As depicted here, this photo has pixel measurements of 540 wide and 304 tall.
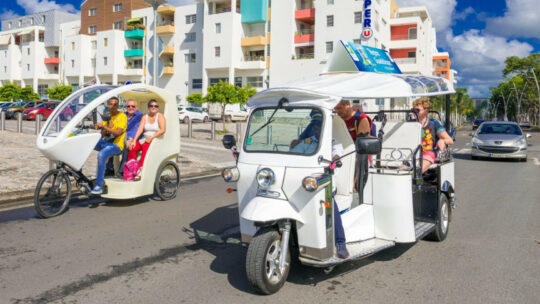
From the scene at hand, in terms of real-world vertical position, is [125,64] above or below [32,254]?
above

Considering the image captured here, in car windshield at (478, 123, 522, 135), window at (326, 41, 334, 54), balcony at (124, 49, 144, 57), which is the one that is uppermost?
balcony at (124, 49, 144, 57)

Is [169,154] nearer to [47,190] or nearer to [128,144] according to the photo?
[128,144]

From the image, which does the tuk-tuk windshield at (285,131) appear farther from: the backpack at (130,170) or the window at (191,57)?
the window at (191,57)

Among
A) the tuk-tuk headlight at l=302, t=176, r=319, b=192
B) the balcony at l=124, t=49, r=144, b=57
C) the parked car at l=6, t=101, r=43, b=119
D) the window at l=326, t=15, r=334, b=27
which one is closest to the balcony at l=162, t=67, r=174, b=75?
the balcony at l=124, t=49, r=144, b=57

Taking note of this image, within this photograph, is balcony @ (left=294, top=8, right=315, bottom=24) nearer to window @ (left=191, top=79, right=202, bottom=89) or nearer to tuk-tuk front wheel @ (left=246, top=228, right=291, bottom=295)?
window @ (left=191, top=79, right=202, bottom=89)

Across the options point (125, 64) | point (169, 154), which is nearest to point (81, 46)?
point (125, 64)

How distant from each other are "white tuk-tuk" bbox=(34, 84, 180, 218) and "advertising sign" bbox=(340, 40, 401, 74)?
3825mm

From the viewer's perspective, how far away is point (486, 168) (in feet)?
50.2

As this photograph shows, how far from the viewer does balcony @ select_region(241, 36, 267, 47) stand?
51.5 metres

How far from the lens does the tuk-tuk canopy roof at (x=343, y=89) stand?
14.8 ft

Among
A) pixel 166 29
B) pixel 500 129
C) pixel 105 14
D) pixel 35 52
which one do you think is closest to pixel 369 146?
pixel 500 129

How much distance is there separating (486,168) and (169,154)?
10.9 metres

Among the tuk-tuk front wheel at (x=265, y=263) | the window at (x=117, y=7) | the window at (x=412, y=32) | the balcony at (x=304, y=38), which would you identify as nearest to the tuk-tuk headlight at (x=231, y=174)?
the tuk-tuk front wheel at (x=265, y=263)

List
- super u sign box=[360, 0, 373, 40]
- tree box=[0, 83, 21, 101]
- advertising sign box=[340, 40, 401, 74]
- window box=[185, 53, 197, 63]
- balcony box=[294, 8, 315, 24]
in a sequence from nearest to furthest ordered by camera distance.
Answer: advertising sign box=[340, 40, 401, 74], super u sign box=[360, 0, 373, 40], balcony box=[294, 8, 315, 24], window box=[185, 53, 197, 63], tree box=[0, 83, 21, 101]
